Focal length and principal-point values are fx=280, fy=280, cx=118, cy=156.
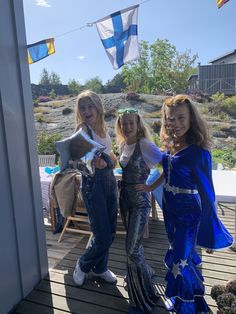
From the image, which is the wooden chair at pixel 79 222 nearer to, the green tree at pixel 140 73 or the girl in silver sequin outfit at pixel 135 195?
the girl in silver sequin outfit at pixel 135 195

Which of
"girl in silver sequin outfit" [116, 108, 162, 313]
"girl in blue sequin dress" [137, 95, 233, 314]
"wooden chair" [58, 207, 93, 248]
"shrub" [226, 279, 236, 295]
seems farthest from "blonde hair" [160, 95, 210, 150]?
"wooden chair" [58, 207, 93, 248]

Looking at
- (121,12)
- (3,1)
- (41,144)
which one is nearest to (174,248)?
(3,1)

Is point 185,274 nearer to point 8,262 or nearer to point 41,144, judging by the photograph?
point 8,262

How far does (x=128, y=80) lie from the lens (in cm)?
3044

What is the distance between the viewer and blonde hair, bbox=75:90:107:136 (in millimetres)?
2156

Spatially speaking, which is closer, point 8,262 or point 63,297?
point 8,262

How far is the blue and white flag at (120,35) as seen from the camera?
314 centimetres

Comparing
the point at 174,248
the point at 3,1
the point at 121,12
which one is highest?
the point at 121,12

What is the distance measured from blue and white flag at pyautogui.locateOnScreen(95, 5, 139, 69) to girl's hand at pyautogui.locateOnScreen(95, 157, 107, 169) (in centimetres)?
154

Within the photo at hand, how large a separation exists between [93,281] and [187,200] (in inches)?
53.2

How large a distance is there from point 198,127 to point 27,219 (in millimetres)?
1605

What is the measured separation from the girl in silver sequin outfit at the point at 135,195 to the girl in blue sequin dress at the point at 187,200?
0.17 metres

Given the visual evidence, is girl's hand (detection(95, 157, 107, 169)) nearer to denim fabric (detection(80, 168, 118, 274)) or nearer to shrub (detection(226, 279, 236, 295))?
denim fabric (detection(80, 168, 118, 274))

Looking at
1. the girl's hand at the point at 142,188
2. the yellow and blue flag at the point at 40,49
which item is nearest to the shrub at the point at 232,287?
the girl's hand at the point at 142,188
